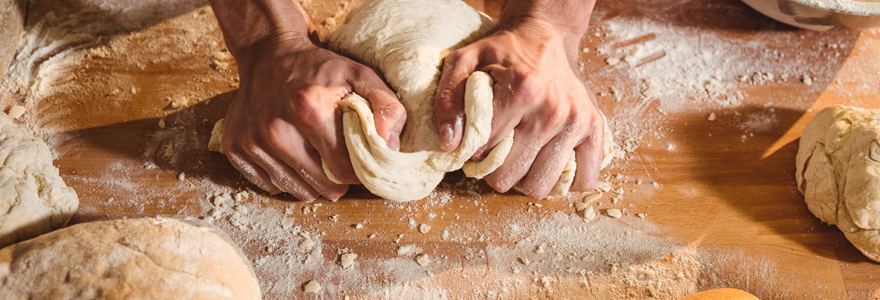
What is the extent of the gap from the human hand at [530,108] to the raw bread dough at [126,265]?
62cm

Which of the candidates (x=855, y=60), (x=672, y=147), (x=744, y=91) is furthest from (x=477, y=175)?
(x=855, y=60)

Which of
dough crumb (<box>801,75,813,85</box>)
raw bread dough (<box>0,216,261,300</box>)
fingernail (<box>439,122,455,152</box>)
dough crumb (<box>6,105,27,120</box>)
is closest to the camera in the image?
raw bread dough (<box>0,216,261,300</box>)

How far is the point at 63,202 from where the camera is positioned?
4.52 feet

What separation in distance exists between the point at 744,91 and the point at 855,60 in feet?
1.68

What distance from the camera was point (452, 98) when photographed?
50.3 inches

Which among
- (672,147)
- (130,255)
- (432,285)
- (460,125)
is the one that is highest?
(460,125)

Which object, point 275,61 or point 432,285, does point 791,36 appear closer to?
point 432,285

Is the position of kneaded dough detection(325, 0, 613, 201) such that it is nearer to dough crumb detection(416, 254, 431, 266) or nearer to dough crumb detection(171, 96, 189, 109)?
dough crumb detection(416, 254, 431, 266)

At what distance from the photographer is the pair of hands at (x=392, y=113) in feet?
4.22

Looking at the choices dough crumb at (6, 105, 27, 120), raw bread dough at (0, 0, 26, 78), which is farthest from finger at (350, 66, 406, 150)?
raw bread dough at (0, 0, 26, 78)

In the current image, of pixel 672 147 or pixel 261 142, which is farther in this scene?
pixel 672 147

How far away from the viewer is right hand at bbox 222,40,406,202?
1292mm

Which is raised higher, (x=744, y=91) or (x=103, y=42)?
(x=103, y=42)

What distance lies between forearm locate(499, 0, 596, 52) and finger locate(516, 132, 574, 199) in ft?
1.19
